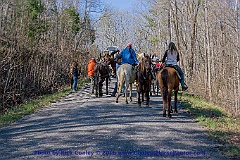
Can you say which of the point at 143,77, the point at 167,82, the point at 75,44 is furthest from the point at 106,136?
the point at 75,44

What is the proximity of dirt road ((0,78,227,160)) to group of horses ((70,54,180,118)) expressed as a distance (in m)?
0.92

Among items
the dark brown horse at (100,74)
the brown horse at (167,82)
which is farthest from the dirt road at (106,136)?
the dark brown horse at (100,74)

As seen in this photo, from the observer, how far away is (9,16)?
982 inches

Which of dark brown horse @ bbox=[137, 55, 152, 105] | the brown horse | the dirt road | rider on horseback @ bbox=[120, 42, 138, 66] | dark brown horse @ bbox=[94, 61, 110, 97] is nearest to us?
the dirt road

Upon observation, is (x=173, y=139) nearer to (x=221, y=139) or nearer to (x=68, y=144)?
(x=221, y=139)

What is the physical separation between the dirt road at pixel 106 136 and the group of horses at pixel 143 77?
0.92 meters

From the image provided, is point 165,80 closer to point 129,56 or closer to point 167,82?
point 167,82

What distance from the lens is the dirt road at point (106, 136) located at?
26.4ft

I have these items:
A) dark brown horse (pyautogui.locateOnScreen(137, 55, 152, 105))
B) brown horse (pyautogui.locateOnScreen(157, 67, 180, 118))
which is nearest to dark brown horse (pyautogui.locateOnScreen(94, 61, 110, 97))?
dark brown horse (pyautogui.locateOnScreen(137, 55, 152, 105))

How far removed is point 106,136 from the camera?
380 inches

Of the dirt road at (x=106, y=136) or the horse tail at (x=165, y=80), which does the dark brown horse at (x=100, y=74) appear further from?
the horse tail at (x=165, y=80)

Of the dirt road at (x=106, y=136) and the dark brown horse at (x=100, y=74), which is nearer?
the dirt road at (x=106, y=136)

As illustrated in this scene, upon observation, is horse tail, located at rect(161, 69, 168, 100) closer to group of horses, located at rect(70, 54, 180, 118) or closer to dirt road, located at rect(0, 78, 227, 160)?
group of horses, located at rect(70, 54, 180, 118)

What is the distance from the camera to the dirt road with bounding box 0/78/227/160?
8.04m
